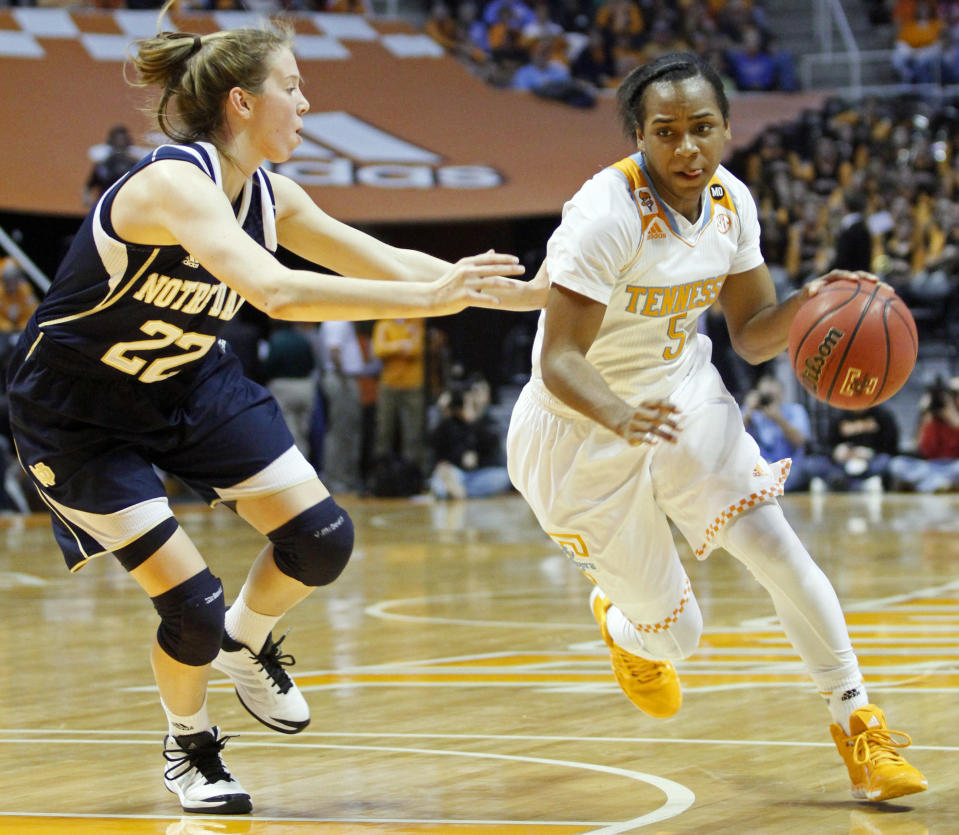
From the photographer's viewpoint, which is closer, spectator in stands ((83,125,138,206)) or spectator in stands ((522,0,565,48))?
spectator in stands ((83,125,138,206))

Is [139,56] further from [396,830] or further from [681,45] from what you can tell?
[681,45]

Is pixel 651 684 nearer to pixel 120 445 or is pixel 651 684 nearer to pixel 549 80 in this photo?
pixel 120 445

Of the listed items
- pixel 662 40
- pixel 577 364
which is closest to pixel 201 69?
pixel 577 364

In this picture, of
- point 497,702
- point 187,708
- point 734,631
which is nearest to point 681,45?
point 734,631

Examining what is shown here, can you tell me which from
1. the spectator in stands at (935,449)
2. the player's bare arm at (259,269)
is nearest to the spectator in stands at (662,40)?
the spectator in stands at (935,449)

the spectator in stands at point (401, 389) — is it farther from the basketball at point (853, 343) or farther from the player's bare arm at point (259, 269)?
the player's bare arm at point (259, 269)

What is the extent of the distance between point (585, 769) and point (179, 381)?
4.78 ft

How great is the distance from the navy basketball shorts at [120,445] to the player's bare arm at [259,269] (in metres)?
0.46

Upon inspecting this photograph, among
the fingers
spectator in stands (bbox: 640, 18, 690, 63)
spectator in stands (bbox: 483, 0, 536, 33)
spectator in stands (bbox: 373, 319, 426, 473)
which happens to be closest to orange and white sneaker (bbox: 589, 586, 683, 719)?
the fingers

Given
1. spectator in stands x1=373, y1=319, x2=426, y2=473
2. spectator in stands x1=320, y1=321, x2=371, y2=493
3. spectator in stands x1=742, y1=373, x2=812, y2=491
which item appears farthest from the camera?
spectator in stands x1=320, y1=321, x2=371, y2=493

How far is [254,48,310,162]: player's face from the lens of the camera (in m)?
3.54

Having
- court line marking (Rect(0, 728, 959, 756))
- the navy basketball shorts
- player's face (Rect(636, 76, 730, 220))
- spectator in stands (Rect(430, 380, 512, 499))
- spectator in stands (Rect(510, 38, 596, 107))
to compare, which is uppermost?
player's face (Rect(636, 76, 730, 220))

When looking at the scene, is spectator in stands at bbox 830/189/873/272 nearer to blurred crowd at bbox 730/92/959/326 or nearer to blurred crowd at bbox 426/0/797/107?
blurred crowd at bbox 730/92/959/326

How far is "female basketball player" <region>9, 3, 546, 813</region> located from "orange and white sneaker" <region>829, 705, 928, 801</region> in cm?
129
